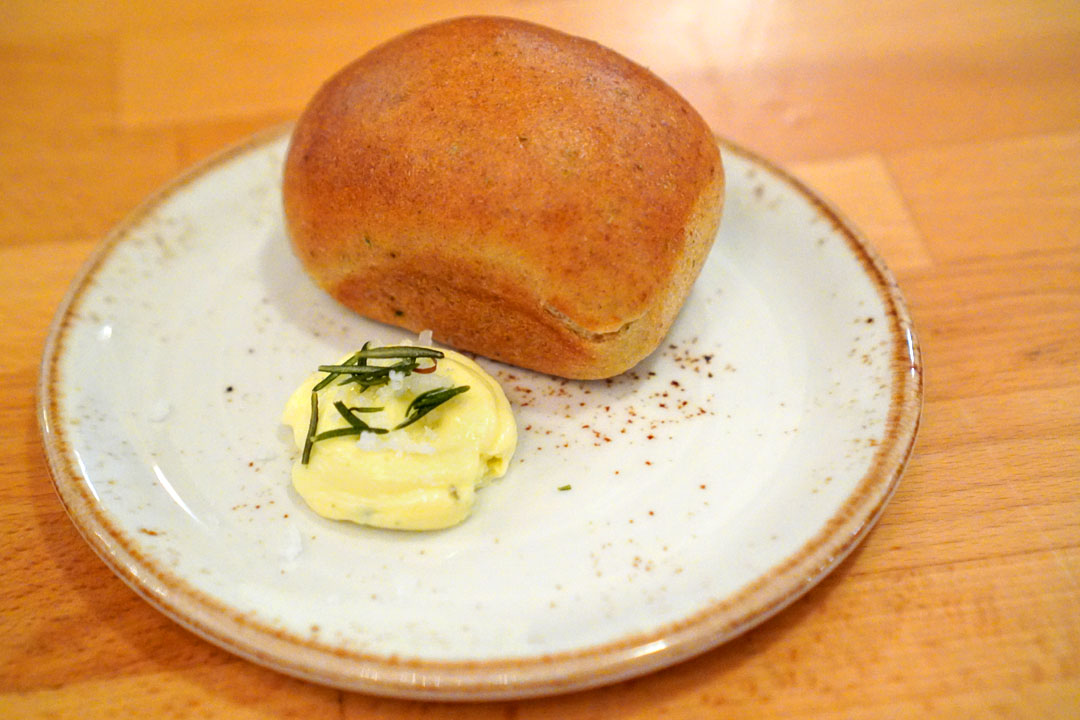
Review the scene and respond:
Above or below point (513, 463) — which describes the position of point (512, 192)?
above

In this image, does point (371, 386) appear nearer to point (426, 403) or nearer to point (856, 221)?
point (426, 403)

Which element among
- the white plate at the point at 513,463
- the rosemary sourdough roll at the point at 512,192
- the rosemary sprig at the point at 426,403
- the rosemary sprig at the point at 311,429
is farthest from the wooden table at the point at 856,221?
the rosemary sourdough roll at the point at 512,192

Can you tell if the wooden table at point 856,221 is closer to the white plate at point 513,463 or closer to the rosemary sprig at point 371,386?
the white plate at point 513,463

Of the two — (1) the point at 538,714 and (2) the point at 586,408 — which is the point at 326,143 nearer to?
(2) the point at 586,408

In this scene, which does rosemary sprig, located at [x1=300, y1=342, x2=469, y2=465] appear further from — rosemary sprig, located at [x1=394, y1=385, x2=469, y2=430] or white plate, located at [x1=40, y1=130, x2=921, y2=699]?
white plate, located at [x1=40, y1=130, x2=921, y2=699]

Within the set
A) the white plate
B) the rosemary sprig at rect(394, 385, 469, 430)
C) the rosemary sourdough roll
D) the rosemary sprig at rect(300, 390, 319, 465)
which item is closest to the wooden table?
the white plate

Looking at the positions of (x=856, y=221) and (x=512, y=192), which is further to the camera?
(x=856, y=221)

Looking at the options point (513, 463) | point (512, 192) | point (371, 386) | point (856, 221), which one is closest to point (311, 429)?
point (371, 386)
